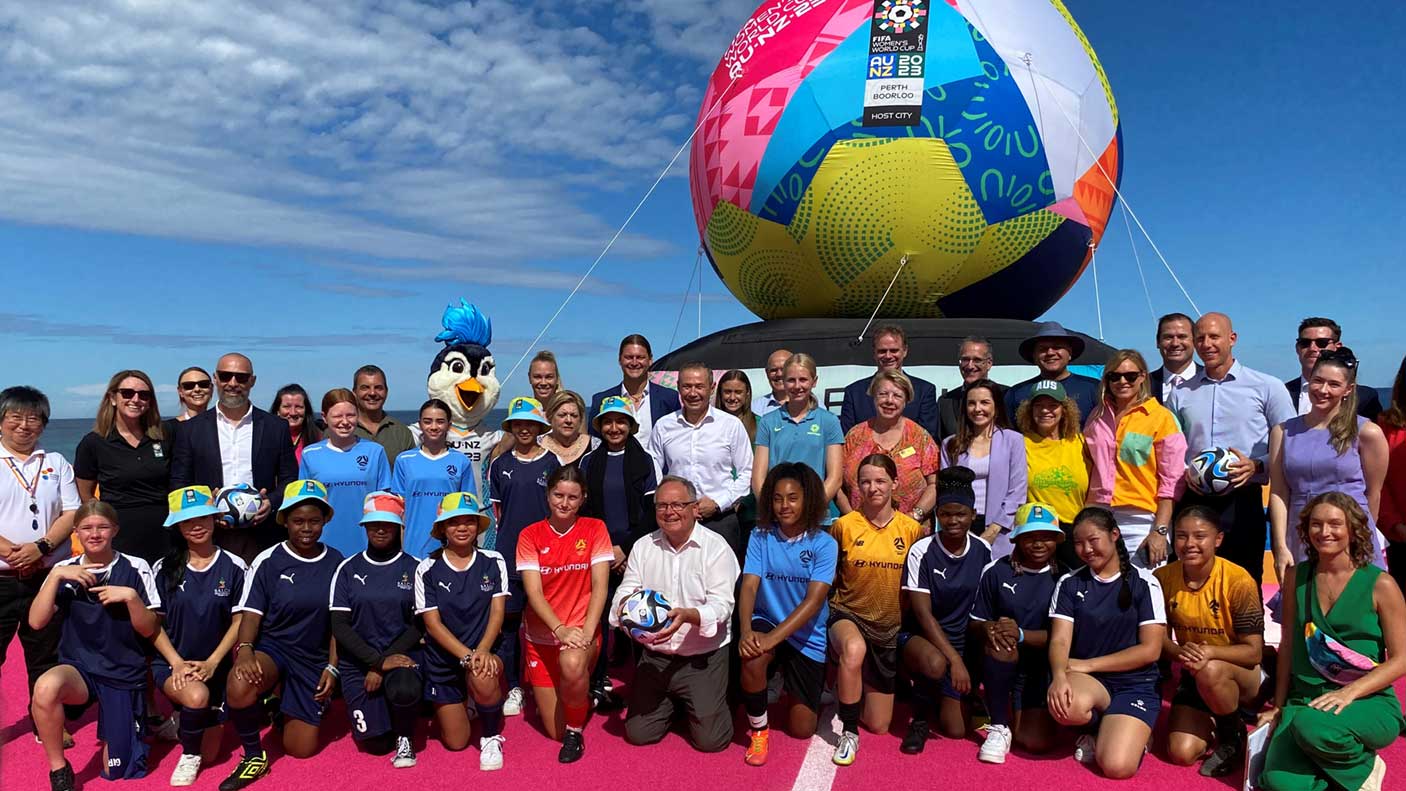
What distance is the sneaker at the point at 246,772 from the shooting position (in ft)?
11.8

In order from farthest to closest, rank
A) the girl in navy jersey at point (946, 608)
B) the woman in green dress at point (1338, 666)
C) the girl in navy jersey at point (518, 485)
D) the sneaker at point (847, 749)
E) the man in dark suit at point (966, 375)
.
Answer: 1. the man in dark suit at point (966, 375)
2. the girl in navy jersey at point (518, 485)
3. the girl in navy jersey at point (946, 608)
4. the sneaker at point (847, 749)
5. the woman in green dress at point (1338, 666)

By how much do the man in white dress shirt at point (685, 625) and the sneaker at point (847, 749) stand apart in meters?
0.52

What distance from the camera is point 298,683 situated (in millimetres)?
3975

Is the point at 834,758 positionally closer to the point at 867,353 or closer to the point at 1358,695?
the point at 1358,695

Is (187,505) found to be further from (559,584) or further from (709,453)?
(709,453)

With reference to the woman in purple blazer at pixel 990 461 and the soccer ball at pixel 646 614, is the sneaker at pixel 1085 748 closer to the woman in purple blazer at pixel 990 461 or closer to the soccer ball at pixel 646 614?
the woman in purple blazer at pixel 990 461

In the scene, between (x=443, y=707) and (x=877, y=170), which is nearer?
(x=443, y=707)

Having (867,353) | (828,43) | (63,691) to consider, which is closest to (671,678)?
(63,691)

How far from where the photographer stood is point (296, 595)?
4.00 m

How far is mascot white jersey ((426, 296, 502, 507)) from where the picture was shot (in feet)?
19.8

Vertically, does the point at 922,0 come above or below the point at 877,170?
above

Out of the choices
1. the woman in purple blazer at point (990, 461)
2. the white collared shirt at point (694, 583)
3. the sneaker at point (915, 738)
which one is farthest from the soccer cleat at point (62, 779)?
the woman in purple blazer at point (990, 461)

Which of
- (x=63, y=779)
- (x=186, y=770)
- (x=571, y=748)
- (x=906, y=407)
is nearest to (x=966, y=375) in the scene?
(x=906, y=407)

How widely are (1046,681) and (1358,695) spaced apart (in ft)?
3.74
